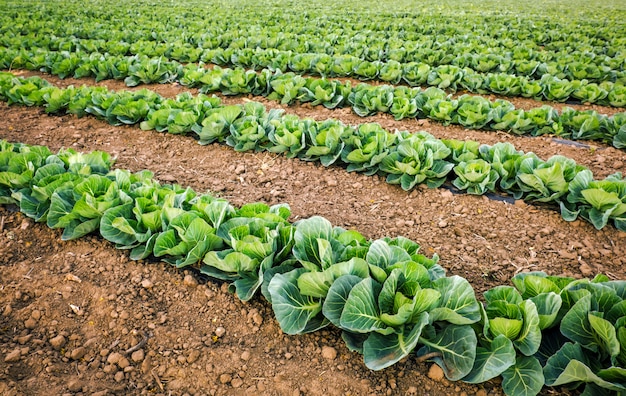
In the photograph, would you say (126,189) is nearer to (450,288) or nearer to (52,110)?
(450,288)

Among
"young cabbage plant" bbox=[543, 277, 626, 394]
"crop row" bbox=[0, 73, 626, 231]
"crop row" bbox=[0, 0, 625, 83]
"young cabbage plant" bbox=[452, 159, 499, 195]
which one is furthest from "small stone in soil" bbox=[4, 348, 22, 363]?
"crop row" bbox=[0, 0, 625, 83]

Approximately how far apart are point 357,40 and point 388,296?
977cm

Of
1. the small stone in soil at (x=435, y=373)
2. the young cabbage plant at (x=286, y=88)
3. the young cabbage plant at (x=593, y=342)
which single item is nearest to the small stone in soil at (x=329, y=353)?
the small stone in soil at (x=435, y=373)

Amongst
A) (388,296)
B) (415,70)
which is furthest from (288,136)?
(415,70)

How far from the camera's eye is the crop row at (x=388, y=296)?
2078mm

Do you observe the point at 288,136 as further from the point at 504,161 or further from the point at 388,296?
the point at 388,296

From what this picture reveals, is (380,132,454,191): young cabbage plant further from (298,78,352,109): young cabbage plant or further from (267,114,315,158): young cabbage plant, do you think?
(298,78,352,109): young cabbage plant

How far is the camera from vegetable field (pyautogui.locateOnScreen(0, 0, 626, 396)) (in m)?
2.21

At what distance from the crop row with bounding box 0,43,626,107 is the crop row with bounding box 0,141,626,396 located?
216 inches

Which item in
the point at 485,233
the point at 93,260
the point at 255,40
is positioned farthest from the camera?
the point at 255,40

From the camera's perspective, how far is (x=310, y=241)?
8.55 ft

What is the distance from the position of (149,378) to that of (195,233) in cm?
92

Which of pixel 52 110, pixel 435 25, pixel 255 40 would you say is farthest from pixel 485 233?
pixel 435 25

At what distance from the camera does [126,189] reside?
132 inches
